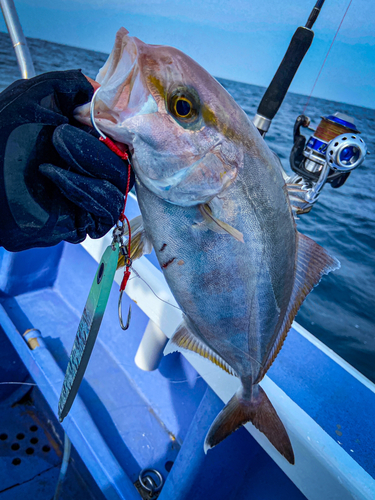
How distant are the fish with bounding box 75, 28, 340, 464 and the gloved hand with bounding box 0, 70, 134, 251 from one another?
0.27ft

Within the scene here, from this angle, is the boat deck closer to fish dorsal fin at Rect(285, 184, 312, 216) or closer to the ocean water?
fish dorsal fin at Rect(285, 184, 312, 216)

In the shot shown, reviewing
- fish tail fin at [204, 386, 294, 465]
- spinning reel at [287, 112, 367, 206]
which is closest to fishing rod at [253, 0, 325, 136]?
spinning reel at [287, 112, 367, 206]

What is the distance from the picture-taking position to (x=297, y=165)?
2.71m

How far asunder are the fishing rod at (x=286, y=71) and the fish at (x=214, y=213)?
1.57 meters

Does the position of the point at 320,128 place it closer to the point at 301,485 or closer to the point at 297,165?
the point at 297,165

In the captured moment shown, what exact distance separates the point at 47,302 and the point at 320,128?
2751 mm

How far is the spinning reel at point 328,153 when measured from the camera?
7.43ft

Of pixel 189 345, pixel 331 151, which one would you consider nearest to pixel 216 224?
pixel 189 345

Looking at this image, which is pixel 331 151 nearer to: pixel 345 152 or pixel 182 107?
pixel 345 152

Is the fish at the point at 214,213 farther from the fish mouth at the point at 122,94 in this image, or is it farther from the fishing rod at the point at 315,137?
the fishing rod at the point at 315,137

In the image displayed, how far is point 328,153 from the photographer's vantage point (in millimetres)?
2297

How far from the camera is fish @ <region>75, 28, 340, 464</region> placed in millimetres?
905

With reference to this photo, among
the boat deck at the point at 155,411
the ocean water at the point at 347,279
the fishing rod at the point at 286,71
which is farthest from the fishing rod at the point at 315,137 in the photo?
the ocean water at the point at 347,279

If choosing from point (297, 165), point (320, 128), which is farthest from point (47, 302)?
point (320, 128)
